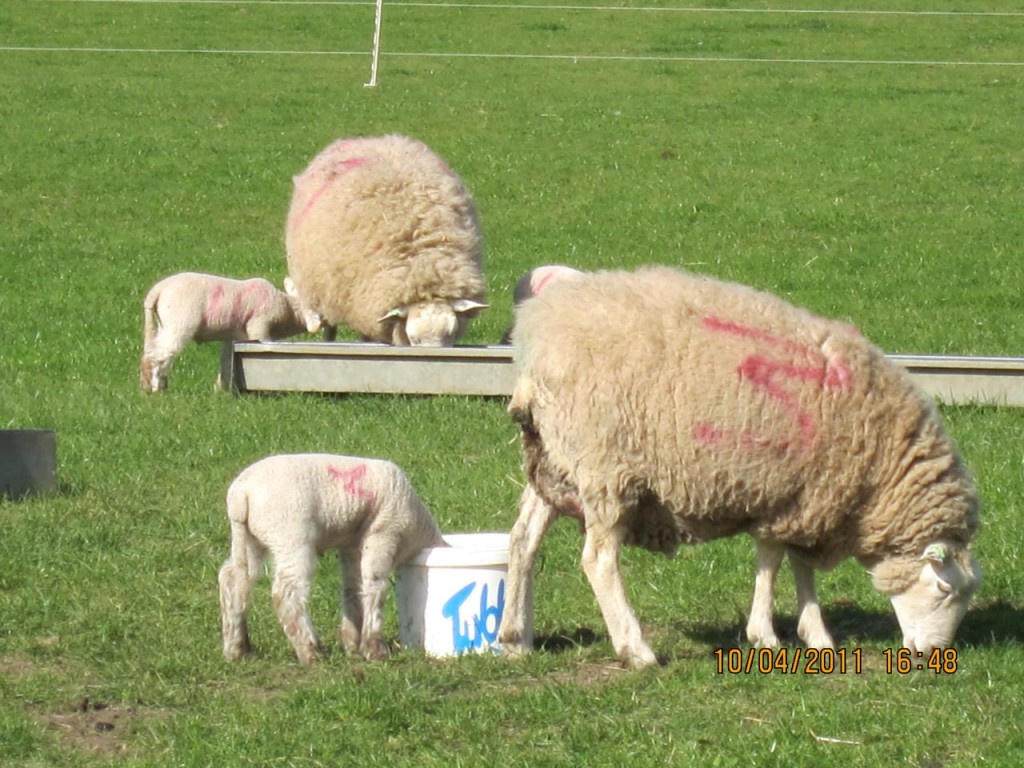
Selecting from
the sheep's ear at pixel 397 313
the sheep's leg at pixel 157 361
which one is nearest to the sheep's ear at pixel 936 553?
the sheep's ear at pixel 397 313

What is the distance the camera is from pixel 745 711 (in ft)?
16.4

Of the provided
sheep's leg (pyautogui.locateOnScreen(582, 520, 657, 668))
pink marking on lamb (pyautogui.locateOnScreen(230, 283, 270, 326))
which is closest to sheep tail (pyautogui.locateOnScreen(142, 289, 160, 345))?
pink marking on lamb (pyautogui.locateOnScreen(230, 283, 270, 326))

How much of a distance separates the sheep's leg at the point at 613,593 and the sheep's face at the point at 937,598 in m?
0.87

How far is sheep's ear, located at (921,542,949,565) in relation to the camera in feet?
17.7

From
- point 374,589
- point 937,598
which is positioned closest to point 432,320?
point 374,589

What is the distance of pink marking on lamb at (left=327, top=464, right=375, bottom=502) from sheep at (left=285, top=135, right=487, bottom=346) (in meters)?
4.61

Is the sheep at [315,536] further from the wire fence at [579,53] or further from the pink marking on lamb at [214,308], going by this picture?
the wire fence at [579,53]

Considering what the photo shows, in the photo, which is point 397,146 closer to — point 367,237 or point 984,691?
point 367,237

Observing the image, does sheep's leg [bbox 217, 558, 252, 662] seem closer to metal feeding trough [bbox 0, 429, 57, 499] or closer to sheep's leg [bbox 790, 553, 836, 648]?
sheep's leg [bbox 790, 553, 836, 648]

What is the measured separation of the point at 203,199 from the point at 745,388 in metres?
12.6

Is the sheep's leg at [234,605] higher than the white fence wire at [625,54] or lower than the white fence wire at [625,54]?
lower

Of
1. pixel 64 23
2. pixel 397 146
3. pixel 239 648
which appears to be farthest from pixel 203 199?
pixel 239 648
